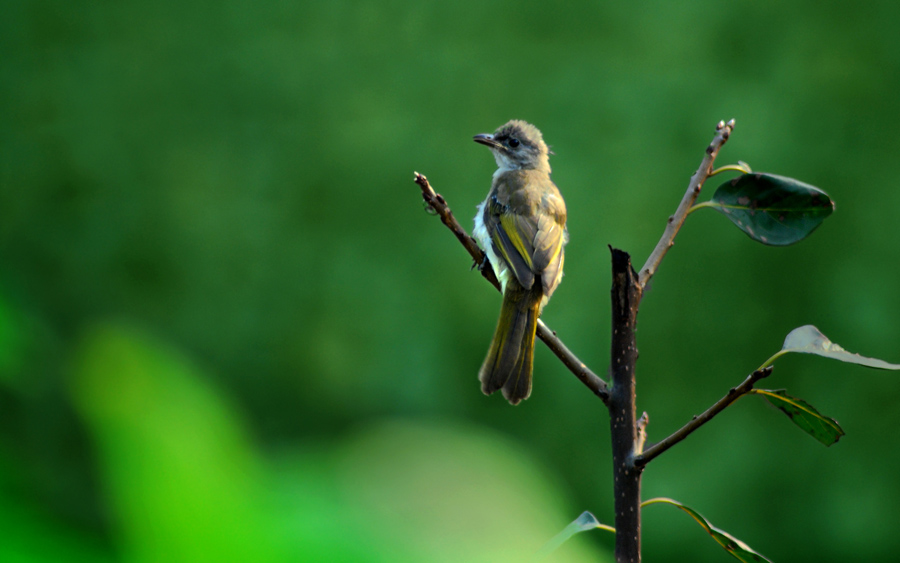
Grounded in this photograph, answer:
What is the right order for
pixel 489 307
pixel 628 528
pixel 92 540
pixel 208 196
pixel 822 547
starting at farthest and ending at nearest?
pixel 208 196 → pixel 489 307 → pixel 822 547 → pixel 628 528 → pixel 92 540

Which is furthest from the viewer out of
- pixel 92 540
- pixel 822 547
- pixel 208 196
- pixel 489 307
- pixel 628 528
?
pixel 208 196

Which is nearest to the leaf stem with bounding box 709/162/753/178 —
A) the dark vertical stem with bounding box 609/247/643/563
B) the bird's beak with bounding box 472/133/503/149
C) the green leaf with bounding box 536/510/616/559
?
the dark vertical stem with bounding box 609/247/643/563

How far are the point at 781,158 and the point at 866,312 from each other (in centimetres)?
56

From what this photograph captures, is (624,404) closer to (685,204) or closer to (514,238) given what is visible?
(685,204)

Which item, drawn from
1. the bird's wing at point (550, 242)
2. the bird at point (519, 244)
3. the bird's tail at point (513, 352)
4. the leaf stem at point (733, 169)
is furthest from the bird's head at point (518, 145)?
the leaf stem at point (733, 169)

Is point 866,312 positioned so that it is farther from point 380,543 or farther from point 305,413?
point 380,543

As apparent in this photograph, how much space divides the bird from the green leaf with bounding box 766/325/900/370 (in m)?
0.27

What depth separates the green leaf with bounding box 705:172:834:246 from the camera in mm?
621

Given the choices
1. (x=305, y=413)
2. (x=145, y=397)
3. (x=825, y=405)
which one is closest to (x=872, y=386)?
(x=825, y=405)

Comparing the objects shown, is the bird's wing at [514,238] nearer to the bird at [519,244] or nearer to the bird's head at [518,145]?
the bird at [519,244]

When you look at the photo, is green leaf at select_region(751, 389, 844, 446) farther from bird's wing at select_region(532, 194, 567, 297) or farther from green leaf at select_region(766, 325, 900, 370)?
bird's wing at select_region(532, 194, 567, 297)

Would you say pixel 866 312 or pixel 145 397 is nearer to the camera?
pixel 145 397

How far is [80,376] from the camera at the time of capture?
0.33 m

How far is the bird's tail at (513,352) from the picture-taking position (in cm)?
78
